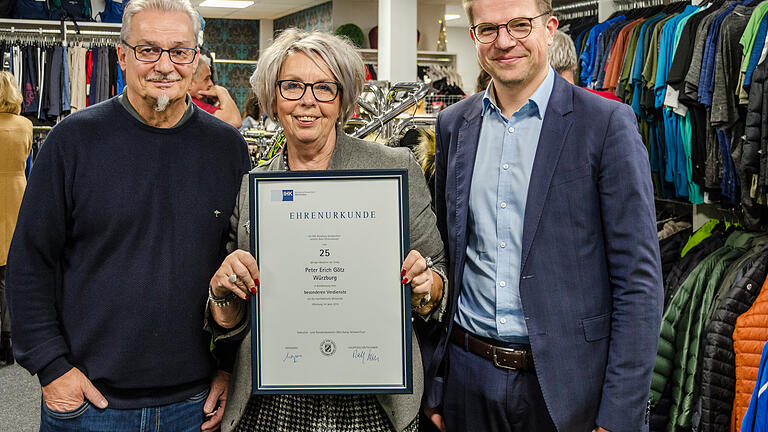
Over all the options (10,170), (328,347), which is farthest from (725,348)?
(10,170)

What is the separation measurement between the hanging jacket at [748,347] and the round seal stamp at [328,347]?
194cm

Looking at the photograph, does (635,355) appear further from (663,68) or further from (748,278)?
(663,68)

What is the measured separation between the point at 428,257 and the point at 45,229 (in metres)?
0.82

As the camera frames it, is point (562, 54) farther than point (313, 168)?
A: Yes

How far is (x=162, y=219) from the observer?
1.65m

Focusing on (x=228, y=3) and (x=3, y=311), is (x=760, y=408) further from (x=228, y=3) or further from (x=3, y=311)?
(x=228, y=3)

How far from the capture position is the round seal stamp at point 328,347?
1551 mm

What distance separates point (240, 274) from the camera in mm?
1506

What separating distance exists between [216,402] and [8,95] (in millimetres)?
4273

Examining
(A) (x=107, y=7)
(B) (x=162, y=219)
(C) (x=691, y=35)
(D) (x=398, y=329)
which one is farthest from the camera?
(A) (x=107, y=7)

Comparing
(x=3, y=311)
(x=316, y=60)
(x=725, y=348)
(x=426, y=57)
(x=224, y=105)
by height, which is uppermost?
(x=426, y=57)

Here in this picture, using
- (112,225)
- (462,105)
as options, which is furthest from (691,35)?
(112,225)

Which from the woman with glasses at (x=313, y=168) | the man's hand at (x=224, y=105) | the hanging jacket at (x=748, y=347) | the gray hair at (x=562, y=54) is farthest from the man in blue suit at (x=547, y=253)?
the man's hand at (x=224, y=105)
